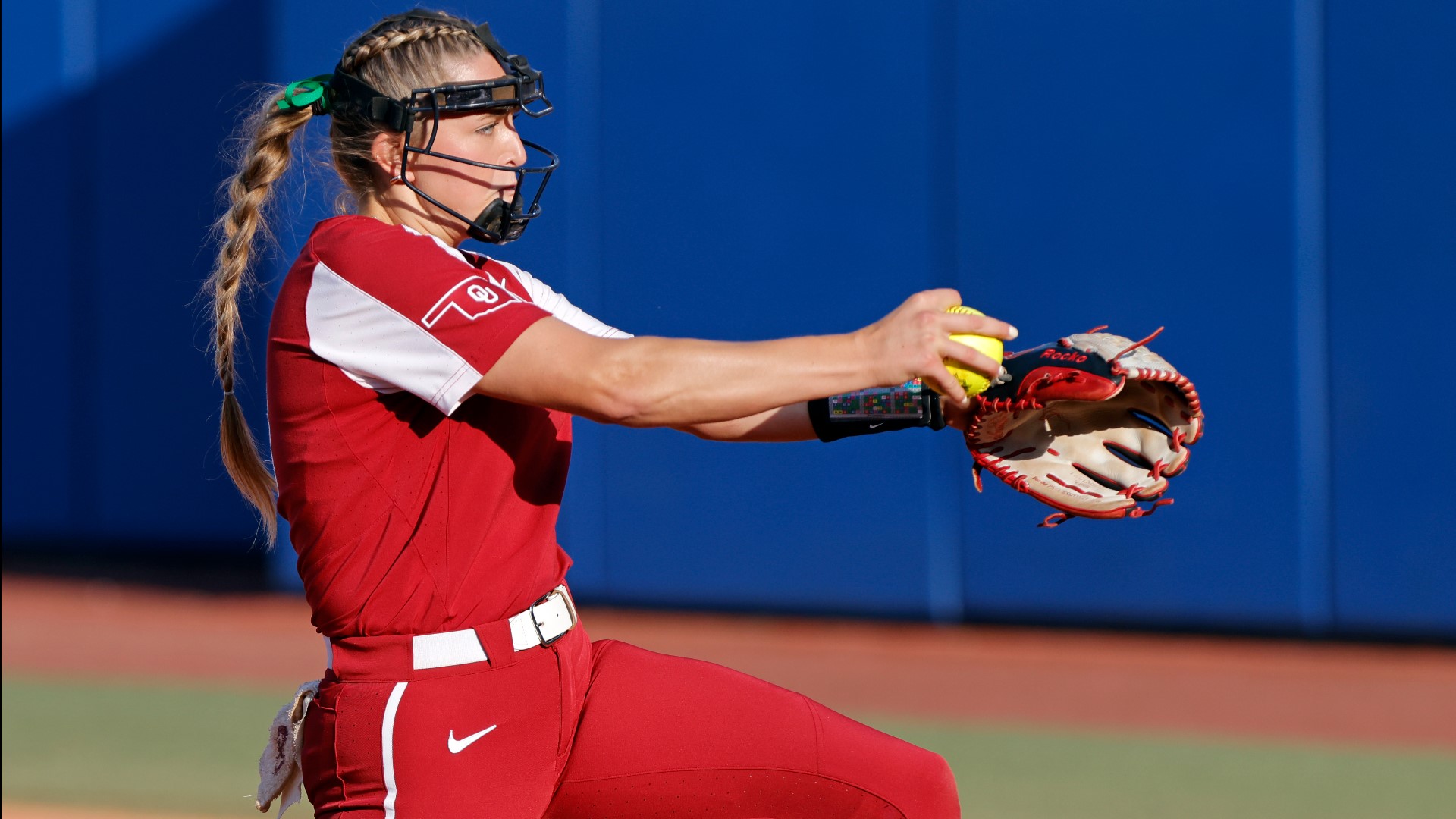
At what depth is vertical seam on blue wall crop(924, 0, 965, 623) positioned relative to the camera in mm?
6641

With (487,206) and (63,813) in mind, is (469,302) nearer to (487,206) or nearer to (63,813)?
(487,206)

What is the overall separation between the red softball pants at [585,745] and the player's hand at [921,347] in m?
0.71

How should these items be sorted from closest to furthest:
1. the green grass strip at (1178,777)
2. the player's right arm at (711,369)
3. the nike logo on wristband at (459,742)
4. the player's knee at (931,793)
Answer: the player's right arm at (711,369) < the nike logo on wristband at (459,742) < the player's knee at (931,793) < the green grass strip at (1178,777)

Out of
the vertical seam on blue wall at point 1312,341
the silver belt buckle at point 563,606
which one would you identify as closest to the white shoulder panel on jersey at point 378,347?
the silver belt buckle at point 563,606

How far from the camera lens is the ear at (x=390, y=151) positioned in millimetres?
2457

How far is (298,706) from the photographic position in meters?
2.47

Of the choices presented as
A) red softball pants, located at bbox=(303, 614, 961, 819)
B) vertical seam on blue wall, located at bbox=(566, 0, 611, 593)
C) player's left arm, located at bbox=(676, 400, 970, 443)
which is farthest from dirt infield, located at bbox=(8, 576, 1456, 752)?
red softball pants, located at bbox=(303, 614, 961, 819)

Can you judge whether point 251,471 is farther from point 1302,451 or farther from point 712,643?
point 1302,451

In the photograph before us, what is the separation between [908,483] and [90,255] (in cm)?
529

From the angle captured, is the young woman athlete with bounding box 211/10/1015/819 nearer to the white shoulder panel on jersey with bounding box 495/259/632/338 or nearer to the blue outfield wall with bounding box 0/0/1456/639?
the white shoulder panel on jersey with bounding box 495/259/632/338

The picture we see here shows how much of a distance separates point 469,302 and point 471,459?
299mm

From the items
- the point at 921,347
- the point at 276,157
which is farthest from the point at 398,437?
the point at 921,347

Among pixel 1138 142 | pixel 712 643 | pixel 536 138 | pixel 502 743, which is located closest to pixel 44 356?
pixel 536 138

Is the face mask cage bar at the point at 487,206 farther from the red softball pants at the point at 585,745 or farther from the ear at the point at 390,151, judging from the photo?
the red softball pants at the point at 585,745
